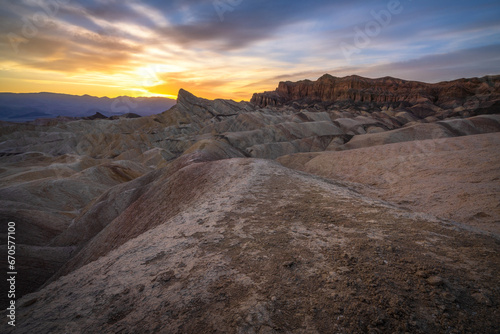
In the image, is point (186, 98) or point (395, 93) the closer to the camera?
point (186, 98)

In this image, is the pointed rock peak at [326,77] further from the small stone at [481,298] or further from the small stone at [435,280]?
the small stone at [481,298]

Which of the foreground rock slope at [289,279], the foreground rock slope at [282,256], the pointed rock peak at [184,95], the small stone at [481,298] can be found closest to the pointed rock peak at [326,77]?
the pointed rock peak at [184,95]

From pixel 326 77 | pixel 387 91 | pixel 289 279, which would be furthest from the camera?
pixel 326 77

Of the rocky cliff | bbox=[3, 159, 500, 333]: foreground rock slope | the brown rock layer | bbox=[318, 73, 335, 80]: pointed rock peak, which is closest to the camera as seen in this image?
bbox=[3, 159, 500, 333]: foreground rock slope

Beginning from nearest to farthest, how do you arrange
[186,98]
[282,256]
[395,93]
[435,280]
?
Result: 1. [435,280]
2. [282,256]
3. [186,98]
4. [395,93]

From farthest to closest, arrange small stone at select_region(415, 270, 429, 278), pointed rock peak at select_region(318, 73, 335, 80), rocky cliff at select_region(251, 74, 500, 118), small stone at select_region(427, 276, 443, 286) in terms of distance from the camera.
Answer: pointed rock peak at select_region(318, 73, 335, 80), rocky cliff at select_region(251, 74, 500, 118), small stone at select_region(415, 270, 429, 278), small stone at select_region(427, 276, 443, 286)

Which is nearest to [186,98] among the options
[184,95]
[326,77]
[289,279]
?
[184,95]

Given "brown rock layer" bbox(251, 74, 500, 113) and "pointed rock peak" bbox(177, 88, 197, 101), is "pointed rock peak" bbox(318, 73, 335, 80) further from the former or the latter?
"pointed rock peak" bbox(177, 88, 197, 101)

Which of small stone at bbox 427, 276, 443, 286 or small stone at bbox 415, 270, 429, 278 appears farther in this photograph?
small stone at bbox 415, 270, 429, 278

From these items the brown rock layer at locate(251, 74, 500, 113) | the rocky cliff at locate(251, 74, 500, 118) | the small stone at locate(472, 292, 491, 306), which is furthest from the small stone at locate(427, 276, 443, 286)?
the brown rock layer at locate(251, 74, 500, 113)

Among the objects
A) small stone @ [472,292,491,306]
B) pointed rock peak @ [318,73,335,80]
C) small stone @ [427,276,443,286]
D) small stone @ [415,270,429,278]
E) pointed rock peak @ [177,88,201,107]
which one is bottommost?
small stone @ [472,292,491,306]

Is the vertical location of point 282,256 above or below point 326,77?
below

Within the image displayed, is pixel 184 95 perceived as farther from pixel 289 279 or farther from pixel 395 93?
pixel 395 93

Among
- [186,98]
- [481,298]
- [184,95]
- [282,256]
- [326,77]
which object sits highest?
[326,77]
